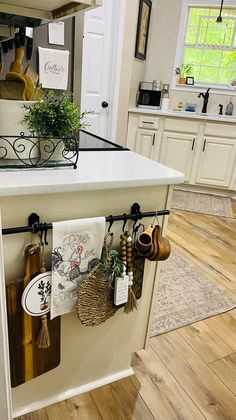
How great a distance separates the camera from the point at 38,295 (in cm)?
98

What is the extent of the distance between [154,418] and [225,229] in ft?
7.12

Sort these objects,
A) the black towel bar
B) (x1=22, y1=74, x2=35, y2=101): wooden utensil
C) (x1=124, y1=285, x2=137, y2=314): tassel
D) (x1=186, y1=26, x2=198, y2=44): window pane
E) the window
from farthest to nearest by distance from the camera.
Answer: (x1=186, y1=26, x2=198, y2=44): window pane < the window < (x1=124, y1=285, x2=137, y2=314): tassel < (x1=22, y1=74, x2=35, y2=101): wooden utensil < the black towel bar

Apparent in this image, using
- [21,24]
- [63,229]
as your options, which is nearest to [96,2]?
[21,24]

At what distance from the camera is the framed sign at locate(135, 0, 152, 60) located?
3.75 metres

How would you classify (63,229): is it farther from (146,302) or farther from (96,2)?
(96,2)

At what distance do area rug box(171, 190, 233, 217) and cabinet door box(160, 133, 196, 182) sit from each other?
0.23 meters

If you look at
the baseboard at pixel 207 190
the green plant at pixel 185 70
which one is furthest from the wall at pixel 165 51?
the baseboard at pixel 207 190

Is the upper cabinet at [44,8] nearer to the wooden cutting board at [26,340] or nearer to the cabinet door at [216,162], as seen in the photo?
the wooden cutting board at [26,340]

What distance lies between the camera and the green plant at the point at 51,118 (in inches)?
37.8

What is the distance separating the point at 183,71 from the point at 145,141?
1294 mm

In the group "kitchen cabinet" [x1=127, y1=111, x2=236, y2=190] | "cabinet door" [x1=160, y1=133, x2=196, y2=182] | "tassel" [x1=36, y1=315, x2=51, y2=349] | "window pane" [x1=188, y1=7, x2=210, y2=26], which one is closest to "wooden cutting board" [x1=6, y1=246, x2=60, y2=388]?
"tassel" [x1=36, y1=315, x2=51, y2=349]

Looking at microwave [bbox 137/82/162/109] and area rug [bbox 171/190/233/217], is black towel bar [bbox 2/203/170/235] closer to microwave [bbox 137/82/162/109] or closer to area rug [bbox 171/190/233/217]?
area rug [bbox 171/190/233/217]

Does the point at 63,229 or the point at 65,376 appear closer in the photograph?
the point at 63,229

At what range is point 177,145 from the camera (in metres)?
3.88
